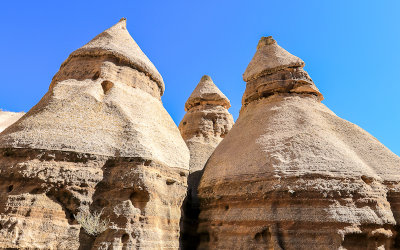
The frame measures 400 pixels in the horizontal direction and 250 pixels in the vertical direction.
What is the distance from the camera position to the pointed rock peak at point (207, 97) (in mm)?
25781

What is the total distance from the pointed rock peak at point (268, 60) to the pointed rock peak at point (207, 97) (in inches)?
302

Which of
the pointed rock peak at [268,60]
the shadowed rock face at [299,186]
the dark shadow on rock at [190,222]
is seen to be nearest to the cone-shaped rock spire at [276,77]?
the pointed rock peak at [268,60]

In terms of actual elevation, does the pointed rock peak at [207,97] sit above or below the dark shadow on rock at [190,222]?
above

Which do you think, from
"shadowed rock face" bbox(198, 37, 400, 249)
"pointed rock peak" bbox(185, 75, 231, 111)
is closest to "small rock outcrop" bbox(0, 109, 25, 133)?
"pointed rock peak" bbox(185, 75, 231, 111)

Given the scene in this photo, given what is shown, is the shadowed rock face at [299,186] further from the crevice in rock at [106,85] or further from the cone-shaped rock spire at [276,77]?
the crevice in rock at [106,85]

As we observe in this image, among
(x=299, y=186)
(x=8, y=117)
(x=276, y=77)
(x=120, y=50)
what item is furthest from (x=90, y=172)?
(x=8, y=117)

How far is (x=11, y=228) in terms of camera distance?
8.34 metres

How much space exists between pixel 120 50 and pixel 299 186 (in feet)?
34.3

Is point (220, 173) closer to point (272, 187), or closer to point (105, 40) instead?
point (272, 187)

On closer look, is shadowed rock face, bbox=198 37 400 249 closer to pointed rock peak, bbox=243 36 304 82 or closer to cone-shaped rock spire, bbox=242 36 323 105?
cone-shaped rock spire, bbox=242 36 323 105

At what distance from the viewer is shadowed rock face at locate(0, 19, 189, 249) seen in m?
8.85

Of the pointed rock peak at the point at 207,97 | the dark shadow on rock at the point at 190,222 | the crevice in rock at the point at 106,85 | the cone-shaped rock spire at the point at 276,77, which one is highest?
the pointed rock peak at the point at 207,97

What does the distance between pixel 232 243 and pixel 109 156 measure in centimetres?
567

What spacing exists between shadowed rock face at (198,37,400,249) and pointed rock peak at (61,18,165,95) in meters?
5.63
